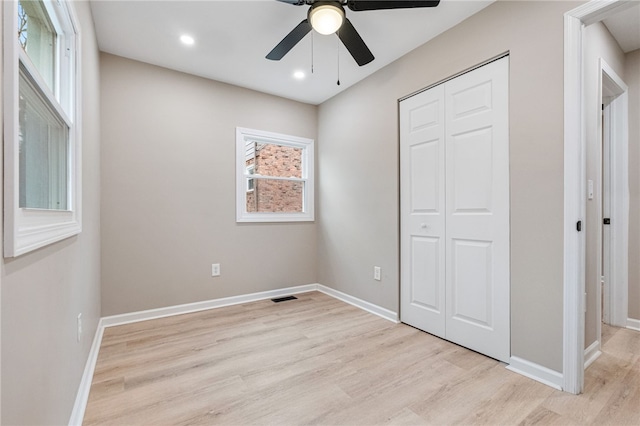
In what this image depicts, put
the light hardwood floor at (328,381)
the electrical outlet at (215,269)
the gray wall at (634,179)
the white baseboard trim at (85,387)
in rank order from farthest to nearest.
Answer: the electrical outlet at (215,269) → the gray wall at (634,179) → the light hardwood floor at (328,381) → the white baseboard trim at (85,387)

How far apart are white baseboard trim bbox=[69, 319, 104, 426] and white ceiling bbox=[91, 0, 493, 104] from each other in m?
2.50

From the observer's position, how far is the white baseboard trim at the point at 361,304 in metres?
2.94

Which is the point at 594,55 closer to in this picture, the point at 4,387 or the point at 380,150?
the point at 380,150

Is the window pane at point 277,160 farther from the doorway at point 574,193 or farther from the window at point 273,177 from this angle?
the doorway at point 574,193

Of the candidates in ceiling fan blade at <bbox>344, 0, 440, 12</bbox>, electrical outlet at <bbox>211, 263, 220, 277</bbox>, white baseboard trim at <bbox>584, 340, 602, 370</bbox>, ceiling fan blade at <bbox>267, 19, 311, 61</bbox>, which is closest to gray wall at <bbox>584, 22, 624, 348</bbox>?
white baseboard trim at <bbox>584, 340, 602, 370</bbox>

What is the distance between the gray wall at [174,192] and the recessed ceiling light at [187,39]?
24.0 inches

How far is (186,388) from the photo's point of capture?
1.80 metres

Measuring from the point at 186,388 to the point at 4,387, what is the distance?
4.23 feet

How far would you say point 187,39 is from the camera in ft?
8.39

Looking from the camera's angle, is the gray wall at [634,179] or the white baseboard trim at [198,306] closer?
the gray wall at [634,179]

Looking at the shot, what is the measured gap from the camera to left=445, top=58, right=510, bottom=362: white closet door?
207cm

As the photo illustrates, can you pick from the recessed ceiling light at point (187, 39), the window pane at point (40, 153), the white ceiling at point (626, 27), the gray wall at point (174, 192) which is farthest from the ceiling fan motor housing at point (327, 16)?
the white ceiling at point (626, 27)

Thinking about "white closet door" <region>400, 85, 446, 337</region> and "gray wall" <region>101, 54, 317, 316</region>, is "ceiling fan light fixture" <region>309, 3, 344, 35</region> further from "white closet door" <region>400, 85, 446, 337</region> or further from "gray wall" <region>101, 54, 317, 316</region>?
"gray wall" <region>101, 54, 317, 316</region>

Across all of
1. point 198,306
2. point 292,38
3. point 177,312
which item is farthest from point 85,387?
point 292,38
